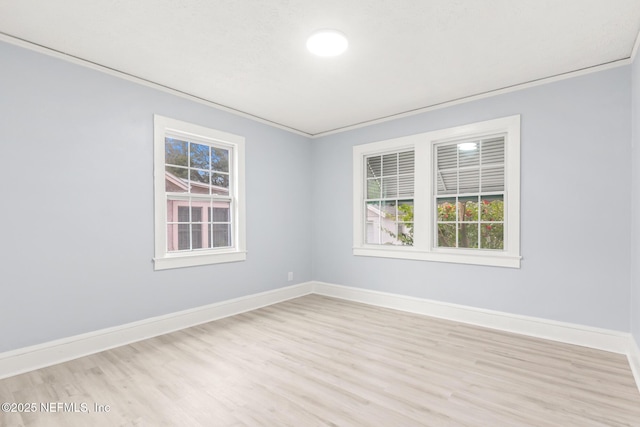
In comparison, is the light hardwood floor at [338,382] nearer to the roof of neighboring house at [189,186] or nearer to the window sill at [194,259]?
the window sill at [194,259]

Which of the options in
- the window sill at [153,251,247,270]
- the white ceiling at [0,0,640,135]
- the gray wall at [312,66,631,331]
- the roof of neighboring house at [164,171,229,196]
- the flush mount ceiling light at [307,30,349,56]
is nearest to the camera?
the white ceiling at [0,0,640,135]

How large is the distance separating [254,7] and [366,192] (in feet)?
10.5

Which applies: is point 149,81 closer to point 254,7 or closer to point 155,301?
point 254,7

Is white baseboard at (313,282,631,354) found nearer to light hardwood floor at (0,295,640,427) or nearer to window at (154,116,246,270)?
light hardwood floor at (0,295,640,427)

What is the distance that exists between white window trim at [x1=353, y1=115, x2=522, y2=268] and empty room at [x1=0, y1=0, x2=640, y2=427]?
0.03m

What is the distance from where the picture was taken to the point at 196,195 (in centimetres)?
389

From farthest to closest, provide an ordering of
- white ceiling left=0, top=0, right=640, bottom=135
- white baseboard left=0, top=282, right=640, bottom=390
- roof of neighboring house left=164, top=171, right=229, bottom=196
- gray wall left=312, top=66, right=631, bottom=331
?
1. roof of neighboring house left=164, top=171, right=229, bottom=196
2. gray wall left=312, top=66, right=631, bottom=331
3. white baseboard left=0, top=282, right=640, bottom=390
4. white ceiling left=0, top=0, right=640, bottom=135

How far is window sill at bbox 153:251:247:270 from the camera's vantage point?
3480 mm

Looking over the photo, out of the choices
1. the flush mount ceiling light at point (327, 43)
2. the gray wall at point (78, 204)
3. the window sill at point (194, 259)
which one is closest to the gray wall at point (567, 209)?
the flush mount ceiling light at point (327, 43)

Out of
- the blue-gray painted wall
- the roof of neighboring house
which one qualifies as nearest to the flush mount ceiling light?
the blue-gray painted wall

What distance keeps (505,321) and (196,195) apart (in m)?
3.95

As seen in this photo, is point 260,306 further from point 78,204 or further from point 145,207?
point 78,204

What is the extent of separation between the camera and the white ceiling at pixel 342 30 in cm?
221

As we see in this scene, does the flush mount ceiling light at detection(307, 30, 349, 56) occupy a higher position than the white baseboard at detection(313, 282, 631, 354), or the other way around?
the flush mount ceiling light at detection(307, 30, 349, 56)
